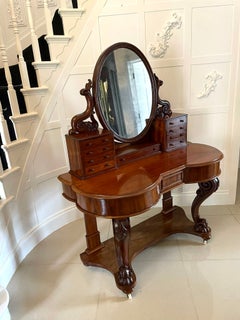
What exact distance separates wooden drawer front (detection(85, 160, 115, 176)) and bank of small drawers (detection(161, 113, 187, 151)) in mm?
451

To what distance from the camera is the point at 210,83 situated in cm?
208

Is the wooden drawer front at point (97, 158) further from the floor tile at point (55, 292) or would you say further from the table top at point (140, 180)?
the floor tile at point (55, 292)

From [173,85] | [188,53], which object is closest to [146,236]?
[173,85]

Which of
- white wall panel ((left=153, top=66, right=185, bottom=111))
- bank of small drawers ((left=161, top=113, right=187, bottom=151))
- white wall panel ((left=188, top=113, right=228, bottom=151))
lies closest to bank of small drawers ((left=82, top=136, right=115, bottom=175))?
bank of small drawers ((left=161, top=113, right=187, bottom=151))

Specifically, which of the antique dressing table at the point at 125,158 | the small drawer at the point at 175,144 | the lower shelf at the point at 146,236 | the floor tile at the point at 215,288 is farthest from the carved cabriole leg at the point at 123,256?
the small drawer at the point at 175,144

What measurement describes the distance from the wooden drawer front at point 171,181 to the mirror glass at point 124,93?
1.26ft

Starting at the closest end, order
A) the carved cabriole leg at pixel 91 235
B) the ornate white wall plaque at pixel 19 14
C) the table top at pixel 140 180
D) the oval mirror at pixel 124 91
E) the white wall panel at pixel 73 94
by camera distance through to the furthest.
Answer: the table top at pixel 140 180
the oval mirror at pixel 124 91
the carved cabriole leg at pixel 91 235
the white wall panel at pixel 73 94
the ornate white wall plaque at pixel 19 14

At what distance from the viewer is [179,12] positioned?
1.91 meters

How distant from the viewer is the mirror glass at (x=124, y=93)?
147 cm

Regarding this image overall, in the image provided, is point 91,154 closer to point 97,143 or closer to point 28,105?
point 97,143

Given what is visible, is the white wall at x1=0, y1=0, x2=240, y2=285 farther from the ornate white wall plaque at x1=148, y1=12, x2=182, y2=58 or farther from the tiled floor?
the tiled floor

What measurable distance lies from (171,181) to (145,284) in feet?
2.31

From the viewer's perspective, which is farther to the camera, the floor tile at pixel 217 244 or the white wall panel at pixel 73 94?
the white wall panel at pixel 73 94

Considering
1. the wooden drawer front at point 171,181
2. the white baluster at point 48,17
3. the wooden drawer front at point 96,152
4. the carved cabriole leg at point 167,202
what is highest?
the white baluster at point 48,17
